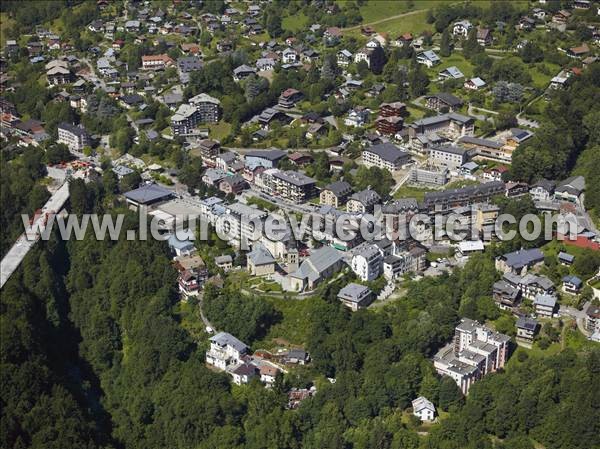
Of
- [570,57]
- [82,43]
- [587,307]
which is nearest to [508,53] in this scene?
[570,57]

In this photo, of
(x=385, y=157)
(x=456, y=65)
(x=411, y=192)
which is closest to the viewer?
(x=411, y=192)

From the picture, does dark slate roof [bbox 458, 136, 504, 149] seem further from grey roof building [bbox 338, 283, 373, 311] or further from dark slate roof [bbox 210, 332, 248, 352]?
dark slate roof [bbox 210, 332, 248, 352]

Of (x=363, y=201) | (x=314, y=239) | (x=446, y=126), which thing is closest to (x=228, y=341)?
(x=314, y=239)

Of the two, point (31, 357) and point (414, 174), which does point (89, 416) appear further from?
point (414, 174)

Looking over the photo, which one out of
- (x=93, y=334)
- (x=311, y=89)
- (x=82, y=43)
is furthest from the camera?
(x=82, y=43)

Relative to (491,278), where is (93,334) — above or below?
below

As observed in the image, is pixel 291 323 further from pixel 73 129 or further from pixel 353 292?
pixel 73 129

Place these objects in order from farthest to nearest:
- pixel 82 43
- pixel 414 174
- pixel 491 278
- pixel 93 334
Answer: pixel 82 43 < pixel 414 174 < pixel 93 334 < pixel 491 278
